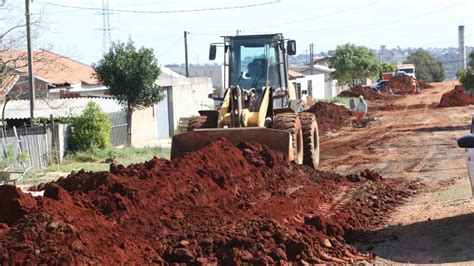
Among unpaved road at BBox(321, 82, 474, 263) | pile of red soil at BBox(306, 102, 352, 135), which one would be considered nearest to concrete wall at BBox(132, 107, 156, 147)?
pile of red soil at BBox(306, 102, 352, 135)

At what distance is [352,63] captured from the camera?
269 ft

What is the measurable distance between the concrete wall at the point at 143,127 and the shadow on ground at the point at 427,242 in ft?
93.2

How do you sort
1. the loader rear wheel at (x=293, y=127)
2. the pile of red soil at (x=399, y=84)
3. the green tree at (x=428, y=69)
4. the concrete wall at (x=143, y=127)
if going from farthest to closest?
the green tree at (x=428, y=69) → the pile of red soil at (x=399, y=84) → the concrete wall at (x=143, y=127) → the loader rear wheel at (x=293, y=127)

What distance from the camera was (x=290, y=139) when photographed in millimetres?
17953

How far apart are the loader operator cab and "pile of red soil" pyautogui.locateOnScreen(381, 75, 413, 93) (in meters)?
60.1

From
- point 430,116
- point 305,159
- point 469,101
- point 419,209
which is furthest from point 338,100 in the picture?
point 419,209

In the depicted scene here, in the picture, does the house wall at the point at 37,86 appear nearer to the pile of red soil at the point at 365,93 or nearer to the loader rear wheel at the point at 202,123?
the loader rear wheel at the point at 202,123

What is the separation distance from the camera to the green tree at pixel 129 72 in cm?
3609

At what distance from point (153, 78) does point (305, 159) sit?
17.2 meters

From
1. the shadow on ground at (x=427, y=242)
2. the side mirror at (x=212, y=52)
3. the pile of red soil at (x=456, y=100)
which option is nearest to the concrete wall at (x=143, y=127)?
the pile of red soil at (x=456, y=100)

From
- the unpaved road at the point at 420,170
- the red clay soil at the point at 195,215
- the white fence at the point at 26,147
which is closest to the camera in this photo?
the red clay soil at the point at 195,215

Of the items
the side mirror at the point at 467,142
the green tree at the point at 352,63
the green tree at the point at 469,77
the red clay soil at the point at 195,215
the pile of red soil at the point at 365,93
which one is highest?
the green tree at the point at 352,63

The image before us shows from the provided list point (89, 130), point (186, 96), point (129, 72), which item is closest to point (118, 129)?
point (129, 72)

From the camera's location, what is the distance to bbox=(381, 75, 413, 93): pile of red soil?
79.6 meters
